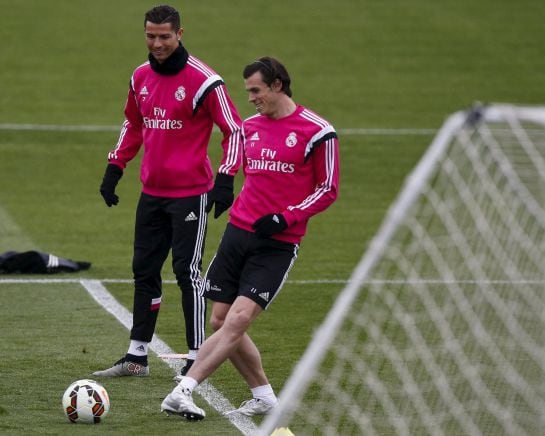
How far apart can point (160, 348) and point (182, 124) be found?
6.41 ft

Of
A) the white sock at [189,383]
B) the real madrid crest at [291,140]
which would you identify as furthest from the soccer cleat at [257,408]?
the real madrid crest at [291,140]

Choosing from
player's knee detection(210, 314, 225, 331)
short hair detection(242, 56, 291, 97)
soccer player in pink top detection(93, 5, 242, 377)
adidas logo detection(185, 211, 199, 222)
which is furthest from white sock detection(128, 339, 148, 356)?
A: short hair detection(242, 56, 291, 97)

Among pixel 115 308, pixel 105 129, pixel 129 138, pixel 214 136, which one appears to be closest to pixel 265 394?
pixel 129 138

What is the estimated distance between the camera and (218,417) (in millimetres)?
8320

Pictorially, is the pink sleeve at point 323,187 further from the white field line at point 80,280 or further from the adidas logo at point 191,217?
the white field line at point 80,280

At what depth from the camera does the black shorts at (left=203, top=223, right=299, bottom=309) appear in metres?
8.04

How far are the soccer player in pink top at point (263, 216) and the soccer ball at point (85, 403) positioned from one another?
1.30ft

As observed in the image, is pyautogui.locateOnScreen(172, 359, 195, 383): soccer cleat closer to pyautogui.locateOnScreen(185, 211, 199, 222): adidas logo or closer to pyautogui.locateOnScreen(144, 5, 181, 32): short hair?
pyautogui.locateOnScreen(185, 211, 199, 222): adidas logo

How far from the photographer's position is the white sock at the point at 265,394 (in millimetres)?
8320

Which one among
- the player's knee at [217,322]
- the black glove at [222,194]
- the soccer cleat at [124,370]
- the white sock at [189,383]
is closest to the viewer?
the white sock at [189,383]

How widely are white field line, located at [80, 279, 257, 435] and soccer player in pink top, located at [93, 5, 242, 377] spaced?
36cm

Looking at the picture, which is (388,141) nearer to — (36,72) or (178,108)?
(36,72)

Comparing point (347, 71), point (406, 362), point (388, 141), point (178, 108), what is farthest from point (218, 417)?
point (347, 71)

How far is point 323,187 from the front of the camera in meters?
8.03
